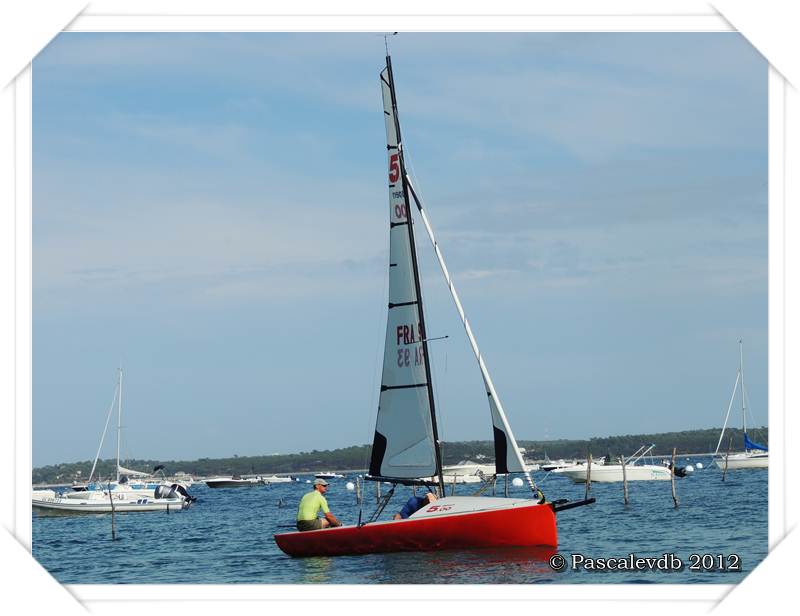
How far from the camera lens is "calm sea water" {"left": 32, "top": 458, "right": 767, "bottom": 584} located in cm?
2044

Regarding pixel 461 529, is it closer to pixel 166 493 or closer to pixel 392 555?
pixel 392 555

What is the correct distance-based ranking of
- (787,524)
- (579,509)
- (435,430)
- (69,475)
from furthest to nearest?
(69,475)
(579,509)
(435,430)
(787,524)

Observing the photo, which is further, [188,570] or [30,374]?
[188,570]

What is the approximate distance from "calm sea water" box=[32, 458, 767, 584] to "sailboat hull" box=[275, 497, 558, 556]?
22cm

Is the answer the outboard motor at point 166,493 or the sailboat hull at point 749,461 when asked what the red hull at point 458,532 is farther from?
the sailboat hull at point 749,461

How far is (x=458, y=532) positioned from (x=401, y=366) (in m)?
4.07

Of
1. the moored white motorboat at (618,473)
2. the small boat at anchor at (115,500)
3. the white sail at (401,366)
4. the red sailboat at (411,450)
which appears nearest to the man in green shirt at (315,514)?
the red sailboat at (411,450)

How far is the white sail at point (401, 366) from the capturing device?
23516 millimetres

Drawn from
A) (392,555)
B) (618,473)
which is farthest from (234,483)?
(392,555)

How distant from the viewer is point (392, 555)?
73.4 ft
